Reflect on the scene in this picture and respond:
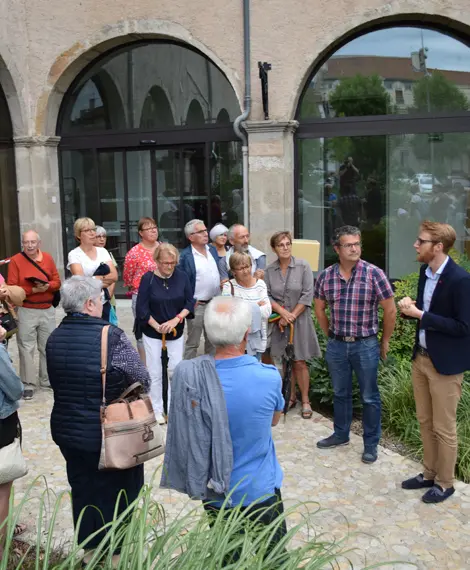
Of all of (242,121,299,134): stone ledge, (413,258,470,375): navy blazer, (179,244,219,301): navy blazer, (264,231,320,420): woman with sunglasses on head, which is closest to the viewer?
(413,258,470,375): navy blazer

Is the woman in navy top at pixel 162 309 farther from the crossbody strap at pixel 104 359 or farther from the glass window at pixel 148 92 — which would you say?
the glass window at pixel 148 92

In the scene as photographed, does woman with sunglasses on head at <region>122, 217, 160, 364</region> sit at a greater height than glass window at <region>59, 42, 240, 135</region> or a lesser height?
lesser

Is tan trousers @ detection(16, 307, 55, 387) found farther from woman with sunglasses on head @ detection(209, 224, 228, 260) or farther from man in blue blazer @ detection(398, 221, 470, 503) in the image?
man in blue blazer @ detection(398, 221, 470, 503)

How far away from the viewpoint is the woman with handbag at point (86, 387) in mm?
3354

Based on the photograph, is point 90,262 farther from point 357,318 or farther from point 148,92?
point 148,92

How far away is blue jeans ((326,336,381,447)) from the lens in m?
5.06

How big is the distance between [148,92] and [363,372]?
7820 millimetres

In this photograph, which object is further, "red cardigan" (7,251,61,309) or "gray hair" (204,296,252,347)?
"red cardigan" (7,251,61,309)

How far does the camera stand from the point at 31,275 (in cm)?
662

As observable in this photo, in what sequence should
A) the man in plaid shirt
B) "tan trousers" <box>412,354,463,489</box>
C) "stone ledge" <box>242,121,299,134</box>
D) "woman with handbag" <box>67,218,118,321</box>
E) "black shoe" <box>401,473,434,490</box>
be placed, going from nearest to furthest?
1. "tan trousers" <box>412,354,463,489</box>
2. "black shoe" <box>401,473,434,490</box>
3. the man in plaid shirt
4. "woman with handbag" <box>67,218,118,321</box>
5. "stone ledge" <box>242,121,299,134</box>

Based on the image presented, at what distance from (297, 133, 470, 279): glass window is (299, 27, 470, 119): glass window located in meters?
0.47

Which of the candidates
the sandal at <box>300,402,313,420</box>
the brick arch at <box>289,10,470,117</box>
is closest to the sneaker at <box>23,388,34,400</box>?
the sandal at <box>300,402,313,420</box>

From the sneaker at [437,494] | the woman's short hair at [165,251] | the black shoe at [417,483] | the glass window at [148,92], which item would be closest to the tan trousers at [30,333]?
the woman's short hair at [165,251]

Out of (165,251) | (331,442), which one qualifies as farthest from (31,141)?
(331,442)
